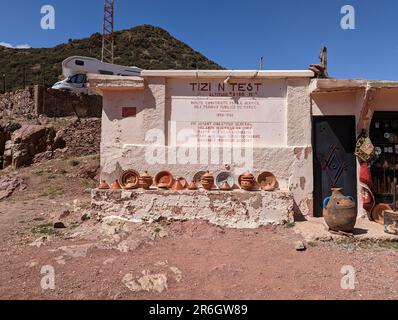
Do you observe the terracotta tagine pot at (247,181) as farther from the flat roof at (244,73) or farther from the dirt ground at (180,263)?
the flat roof at (244,73)

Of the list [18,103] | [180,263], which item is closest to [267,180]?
[180,263]

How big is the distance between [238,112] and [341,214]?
287cm

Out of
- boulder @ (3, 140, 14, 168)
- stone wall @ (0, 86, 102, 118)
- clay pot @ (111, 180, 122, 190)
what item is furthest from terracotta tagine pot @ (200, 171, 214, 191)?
stone wall @ (0, 86, 102, 118)

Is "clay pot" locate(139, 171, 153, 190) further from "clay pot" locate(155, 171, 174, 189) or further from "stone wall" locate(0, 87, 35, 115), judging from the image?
"stone wall" locate(0, 87, 35, 115)

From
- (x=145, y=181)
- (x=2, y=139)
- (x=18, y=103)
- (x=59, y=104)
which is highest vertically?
(x=18, y=103)

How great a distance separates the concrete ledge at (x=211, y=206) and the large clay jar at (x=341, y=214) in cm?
80

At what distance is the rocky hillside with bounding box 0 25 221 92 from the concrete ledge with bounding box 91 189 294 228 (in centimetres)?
2528

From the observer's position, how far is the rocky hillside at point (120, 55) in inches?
1188

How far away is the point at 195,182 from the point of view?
21.1ft

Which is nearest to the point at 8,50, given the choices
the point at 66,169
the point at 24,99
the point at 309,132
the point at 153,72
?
the point at 24,99

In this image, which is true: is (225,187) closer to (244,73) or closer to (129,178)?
(129,178)

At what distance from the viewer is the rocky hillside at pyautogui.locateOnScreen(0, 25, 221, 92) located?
30.2 meters

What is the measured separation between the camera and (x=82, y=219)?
20.7 ft

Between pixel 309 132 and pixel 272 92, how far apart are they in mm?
1144
